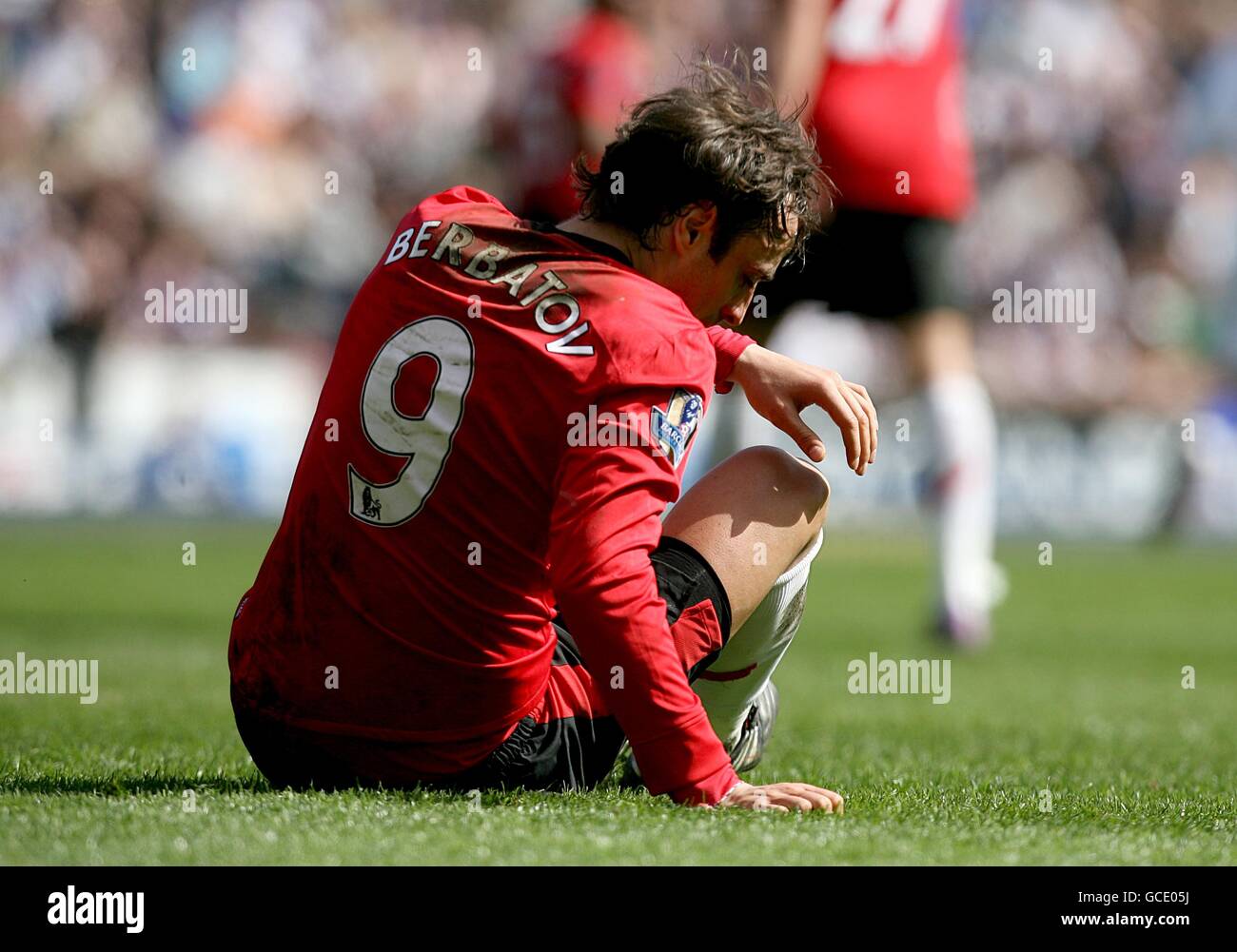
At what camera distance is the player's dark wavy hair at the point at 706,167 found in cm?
261

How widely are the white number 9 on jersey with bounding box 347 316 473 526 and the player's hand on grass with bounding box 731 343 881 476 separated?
0.61m

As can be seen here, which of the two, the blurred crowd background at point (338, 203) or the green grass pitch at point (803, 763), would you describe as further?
the blurred crowd background at point (338, 203)

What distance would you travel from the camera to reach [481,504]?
8.32ft

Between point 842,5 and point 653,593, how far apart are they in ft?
14.0

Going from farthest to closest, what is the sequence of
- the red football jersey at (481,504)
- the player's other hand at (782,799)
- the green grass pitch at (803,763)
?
the player's other hand at (782,799)
the red football jersey at (481,504)
the green grass pitch at (803,763)

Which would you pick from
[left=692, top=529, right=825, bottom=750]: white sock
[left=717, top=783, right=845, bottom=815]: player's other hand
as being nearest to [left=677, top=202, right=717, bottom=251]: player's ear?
[left=692, top=529, right=825, bottom=750]: white sock

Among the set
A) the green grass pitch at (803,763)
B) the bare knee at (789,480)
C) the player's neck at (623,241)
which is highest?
the player's neck at (623,241)

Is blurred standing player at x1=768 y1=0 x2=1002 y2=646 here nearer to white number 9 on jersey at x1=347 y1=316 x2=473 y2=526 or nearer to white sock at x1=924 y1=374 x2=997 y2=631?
white sock at x1=924 y1=374 x2=997 y2=631

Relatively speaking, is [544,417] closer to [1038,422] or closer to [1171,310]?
[1038,422]

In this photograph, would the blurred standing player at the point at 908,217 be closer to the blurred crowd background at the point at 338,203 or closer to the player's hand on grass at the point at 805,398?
the player's hand on grass at the point at 805,398

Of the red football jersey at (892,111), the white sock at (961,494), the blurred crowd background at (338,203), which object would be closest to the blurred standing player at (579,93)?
the red football jersey at (892,111)

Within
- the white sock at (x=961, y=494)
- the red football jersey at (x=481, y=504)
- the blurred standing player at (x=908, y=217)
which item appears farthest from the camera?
the white sock at (x=961, y=494)

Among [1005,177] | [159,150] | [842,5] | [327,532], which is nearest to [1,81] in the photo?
[159,150]

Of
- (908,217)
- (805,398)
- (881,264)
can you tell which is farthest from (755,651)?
(908,217)
